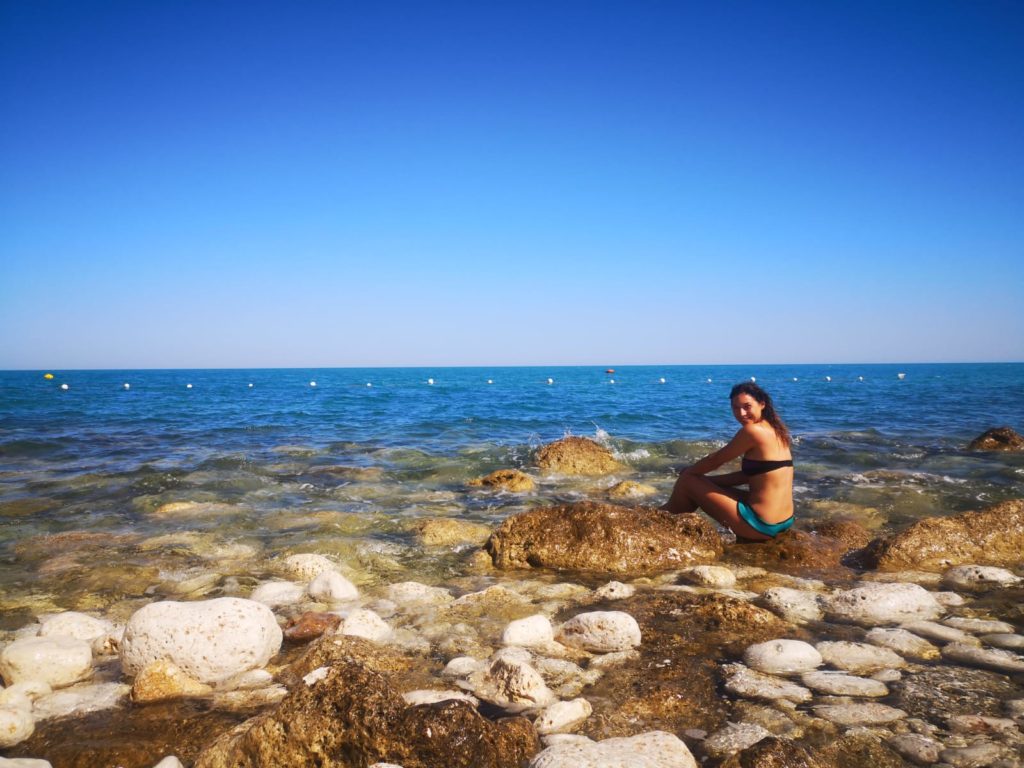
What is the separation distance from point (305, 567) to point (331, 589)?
85 centimetres

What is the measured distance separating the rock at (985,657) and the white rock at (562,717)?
2533 mm

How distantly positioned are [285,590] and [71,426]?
21.0 m

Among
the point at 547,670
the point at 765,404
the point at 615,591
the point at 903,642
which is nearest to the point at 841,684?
the point at 903,642

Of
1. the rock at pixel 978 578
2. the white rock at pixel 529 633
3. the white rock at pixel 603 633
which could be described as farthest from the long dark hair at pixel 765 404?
the white rock at pixel 529 633

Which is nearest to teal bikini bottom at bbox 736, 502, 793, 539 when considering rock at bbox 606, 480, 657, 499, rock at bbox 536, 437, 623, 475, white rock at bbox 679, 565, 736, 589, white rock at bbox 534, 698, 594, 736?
white rock at bbox 679, 565, 736, 589

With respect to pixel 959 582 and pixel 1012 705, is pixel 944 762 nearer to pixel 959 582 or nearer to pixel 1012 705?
pixel 1012 705

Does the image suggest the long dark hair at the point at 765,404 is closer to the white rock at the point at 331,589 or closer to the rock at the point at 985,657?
Result: the rock at the point at 985,657

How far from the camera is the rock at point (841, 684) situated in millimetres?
3336

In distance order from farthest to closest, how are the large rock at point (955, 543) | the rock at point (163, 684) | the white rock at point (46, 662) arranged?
1. the large rock at point (955, 543)
2. the white rock at point (46, 662)
3. the rock at point (163, 684)

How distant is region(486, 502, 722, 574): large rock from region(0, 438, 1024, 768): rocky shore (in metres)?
0.05

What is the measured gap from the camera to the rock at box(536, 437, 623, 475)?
41.3ft

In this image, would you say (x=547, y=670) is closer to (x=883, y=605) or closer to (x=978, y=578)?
(x=883, y=605)

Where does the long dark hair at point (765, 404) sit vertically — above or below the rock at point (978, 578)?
above

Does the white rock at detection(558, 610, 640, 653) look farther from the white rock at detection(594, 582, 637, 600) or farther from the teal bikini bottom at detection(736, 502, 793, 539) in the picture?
the teal bikini bottom at detection(736, 502, 793, 539)
